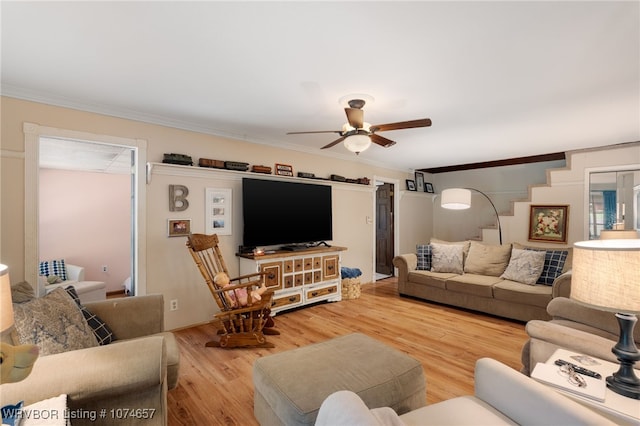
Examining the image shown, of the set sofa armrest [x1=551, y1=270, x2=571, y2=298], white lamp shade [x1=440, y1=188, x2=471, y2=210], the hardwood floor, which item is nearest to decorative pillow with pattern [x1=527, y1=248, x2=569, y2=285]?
sofa armrest [x1=551, y1=270, x2=571, y2=298]

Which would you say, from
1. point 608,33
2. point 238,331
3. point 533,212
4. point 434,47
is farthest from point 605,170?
point 238,331

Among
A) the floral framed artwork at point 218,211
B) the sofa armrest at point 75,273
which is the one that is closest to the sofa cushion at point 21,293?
the floral framed artwork at point 218,211

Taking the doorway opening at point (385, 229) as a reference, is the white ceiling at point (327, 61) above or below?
above

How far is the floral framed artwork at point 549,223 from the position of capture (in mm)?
4848

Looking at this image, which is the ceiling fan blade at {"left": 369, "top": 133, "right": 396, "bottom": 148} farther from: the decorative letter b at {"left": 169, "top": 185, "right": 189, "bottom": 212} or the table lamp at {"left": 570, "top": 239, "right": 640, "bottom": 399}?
the decorative letter b at {"left": 169, "top": 185, "right": 189, "bottom": 212}

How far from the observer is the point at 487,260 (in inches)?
171

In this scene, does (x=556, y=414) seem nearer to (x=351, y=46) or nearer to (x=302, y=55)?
(x=351, y=46)

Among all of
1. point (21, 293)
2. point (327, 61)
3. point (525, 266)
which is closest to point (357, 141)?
point (327, 61)

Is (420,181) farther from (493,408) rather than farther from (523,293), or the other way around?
(493,408)

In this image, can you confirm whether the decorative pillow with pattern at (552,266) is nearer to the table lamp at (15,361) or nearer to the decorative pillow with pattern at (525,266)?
the decorative pillow with pattern at (525,266)

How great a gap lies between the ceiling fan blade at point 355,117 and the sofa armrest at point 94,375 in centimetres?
206

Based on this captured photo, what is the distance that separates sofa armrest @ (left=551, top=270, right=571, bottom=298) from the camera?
329 cm

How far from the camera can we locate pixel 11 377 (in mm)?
851

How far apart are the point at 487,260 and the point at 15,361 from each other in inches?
189
